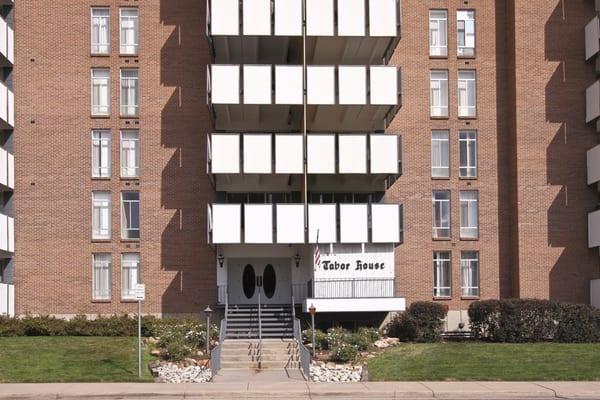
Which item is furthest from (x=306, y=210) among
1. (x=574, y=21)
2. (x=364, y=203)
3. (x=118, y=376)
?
(x=574, y=21)

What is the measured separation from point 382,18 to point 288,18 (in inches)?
152

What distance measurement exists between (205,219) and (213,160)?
3724 millimetres

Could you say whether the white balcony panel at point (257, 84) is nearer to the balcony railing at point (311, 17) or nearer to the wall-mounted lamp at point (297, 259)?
the balcony railing at point (311, 17)

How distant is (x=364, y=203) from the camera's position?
3850 centimetres

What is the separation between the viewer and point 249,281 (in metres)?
40.2

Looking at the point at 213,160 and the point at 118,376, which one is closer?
the point at 118,376

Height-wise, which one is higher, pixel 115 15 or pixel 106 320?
pixel 115 15

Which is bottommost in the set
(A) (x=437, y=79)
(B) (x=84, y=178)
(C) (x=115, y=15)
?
(B) (x=84, y=178)

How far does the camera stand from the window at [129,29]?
3978 cm

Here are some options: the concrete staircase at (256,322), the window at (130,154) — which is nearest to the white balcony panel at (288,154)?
the concrete staircase at (256,322)

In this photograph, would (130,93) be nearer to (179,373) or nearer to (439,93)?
(439,93)

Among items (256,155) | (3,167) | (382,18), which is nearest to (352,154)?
(256,155)

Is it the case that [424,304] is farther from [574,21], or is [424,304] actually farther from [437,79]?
[574,21]

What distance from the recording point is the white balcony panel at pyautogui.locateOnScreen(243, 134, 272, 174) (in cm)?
3666
